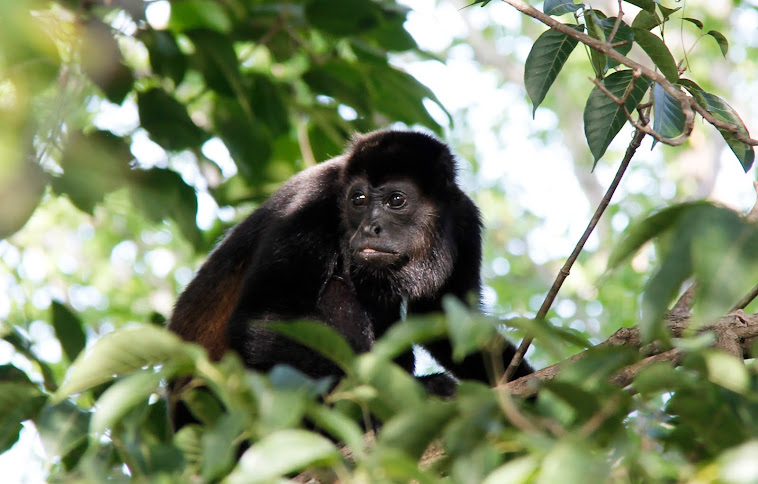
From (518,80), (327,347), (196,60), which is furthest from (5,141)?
(518,80)

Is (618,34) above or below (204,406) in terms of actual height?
above

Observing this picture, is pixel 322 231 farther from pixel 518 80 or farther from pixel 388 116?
pixel 518 80

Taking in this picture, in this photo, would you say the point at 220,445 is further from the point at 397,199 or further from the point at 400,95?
the point at 400,95

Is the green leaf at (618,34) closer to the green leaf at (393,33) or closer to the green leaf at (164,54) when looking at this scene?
the green leaf at (393,33)

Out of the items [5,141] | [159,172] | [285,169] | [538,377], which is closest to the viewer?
[5,141]

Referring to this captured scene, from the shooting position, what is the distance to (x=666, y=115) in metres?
2.26

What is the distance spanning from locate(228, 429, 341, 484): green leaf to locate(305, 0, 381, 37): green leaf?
9.94 ft

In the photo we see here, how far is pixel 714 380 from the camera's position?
3.74 feet

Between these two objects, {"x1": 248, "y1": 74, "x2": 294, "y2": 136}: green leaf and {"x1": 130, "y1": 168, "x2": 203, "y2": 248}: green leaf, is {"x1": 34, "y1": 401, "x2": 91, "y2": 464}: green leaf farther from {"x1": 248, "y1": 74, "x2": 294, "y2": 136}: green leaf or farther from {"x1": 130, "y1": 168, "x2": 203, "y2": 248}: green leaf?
{"x1": 248, "y1": 74, "x2": 294, "y2": 136}: green leaf

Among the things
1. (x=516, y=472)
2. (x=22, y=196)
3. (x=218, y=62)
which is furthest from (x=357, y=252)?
(x=516, y=472)

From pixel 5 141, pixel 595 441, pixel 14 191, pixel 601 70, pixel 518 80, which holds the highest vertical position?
pixel 601 70

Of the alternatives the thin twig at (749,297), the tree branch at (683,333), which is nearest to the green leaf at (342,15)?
the tree branch at (683,333)

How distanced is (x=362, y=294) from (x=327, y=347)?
2465mm

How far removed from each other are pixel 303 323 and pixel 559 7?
1.38 metres
